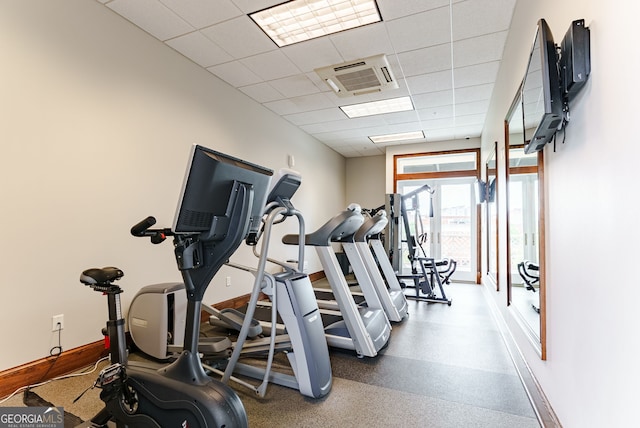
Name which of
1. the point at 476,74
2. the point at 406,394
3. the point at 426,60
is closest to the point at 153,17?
the point at 426,60

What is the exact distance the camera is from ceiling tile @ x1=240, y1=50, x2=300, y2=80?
3.67m

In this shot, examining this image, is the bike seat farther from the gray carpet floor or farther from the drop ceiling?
the drop ceiling

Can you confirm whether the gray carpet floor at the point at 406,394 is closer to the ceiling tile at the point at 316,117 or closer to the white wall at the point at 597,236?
the white wall at the point at 597,236

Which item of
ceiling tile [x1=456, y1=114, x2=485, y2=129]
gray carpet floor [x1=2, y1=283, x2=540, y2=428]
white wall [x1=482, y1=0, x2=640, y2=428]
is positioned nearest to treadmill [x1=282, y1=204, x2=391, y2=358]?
gray carpet floor [x1=2, y1=283, x2=540, y2=428]

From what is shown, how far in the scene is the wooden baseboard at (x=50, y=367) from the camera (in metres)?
2.19

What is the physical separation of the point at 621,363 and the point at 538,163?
4.62 feet

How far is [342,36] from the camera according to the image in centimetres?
327

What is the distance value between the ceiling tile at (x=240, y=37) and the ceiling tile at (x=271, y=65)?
0.10 m

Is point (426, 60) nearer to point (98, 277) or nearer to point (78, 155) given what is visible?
point (78, 155)

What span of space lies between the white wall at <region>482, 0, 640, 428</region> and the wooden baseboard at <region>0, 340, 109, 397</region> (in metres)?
3.33

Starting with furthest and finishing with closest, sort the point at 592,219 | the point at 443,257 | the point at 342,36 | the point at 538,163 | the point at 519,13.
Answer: the point at 443,257 < the point at 342,36 < the point at 519,13 < the point at 538,163 < the point at 592,219

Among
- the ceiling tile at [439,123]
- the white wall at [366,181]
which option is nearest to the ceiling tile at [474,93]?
the ceiling tile at [439,123]

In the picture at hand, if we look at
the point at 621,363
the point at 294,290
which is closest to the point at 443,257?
the point at 294,290

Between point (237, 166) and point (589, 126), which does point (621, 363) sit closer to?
point (589, 126)
